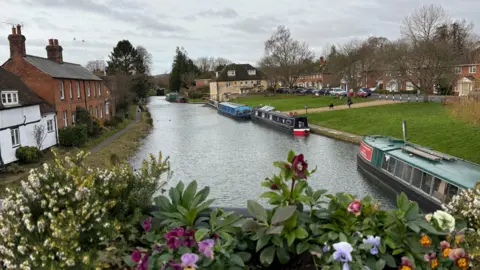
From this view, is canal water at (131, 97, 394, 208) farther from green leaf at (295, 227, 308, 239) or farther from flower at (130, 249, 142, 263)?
flower at (130, 249, 142, 263)

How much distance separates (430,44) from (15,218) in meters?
40.9

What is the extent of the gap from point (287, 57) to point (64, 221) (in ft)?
218

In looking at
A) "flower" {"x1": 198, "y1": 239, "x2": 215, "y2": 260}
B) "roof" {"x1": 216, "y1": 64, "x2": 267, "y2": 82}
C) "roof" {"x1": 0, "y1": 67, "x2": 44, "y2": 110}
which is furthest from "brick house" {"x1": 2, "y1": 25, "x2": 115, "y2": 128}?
"roof" {"x1": 216, "y1": 64, "x2": 267, "y2": 82}

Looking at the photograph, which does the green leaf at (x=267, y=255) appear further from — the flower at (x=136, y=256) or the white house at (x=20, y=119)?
the white house at (x=20, y=119)

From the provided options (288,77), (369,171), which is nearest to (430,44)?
(369,171)

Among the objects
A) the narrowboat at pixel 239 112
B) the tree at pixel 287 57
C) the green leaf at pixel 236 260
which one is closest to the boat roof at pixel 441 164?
the green leaf at pixel 236 260

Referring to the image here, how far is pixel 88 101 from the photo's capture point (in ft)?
102

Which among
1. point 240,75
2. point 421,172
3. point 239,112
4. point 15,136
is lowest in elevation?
point 239,112


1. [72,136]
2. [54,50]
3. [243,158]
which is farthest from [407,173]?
[54,50]

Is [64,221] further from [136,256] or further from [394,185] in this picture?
[394,185]

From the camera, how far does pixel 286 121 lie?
3391 cm

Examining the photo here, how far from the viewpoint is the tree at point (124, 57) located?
82.9 m

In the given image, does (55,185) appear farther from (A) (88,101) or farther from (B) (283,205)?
(A) (88,101)

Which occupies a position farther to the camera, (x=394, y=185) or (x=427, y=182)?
(x=394, y=185)
